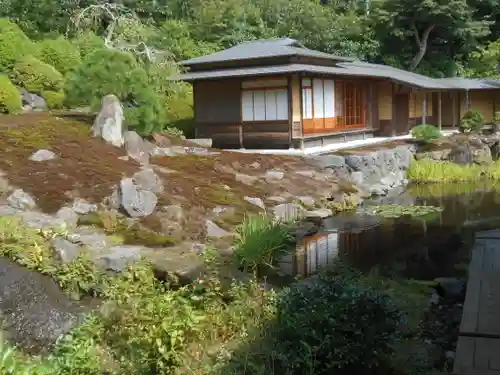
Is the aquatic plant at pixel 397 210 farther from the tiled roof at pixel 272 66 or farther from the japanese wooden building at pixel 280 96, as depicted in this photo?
the tiled roof at pixel 272 66

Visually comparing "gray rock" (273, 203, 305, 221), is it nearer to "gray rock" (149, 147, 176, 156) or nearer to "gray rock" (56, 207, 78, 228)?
"gray rock" (56, 207, 78, 228)

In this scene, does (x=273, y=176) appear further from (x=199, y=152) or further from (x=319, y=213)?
(x=199, y=152)

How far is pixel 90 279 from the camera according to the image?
27.2 feet

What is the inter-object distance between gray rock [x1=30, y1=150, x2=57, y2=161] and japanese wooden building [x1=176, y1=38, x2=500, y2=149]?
7881mm

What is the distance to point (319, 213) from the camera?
45.1 ft

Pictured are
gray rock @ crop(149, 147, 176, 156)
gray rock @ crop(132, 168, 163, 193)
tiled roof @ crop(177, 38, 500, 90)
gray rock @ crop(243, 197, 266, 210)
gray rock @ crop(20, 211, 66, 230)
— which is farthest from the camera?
tiled roof @ crop(177, 38, 500, 90)

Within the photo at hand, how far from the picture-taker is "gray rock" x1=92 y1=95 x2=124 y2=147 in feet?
49.3

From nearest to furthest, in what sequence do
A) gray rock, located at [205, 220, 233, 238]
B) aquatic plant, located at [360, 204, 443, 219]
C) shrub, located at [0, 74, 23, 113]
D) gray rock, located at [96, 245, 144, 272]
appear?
gray rock, located at [96, 245, 144, 272] < gray rock, located at [205, 220, 233, 238] < aquatic plant, located at [360, 204, 443, 219] < shrub, located at [0, 74, 23, 113]

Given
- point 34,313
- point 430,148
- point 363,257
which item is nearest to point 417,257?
point 363,257

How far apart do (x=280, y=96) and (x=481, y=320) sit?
15328 millimetres

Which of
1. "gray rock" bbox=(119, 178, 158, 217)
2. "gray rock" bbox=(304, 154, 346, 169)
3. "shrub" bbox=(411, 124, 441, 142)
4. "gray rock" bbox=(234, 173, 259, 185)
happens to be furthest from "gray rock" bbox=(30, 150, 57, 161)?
"shrub" bbox=(411, 124, 441, 142)

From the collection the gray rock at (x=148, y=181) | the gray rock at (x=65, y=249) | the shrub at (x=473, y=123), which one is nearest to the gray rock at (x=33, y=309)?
the gray rock at (x=65, y=249)

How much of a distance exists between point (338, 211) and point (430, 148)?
893 cm

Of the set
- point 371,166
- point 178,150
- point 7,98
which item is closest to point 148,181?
point 178,150
